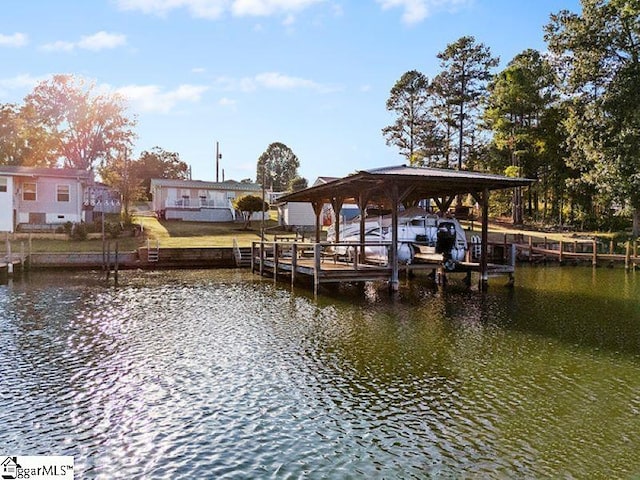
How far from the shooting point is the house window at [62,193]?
3464 centimetres

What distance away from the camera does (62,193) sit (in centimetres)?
3478

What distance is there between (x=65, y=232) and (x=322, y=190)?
19.4 meters

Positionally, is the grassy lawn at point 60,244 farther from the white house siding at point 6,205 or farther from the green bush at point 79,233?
the white house siding at point 6,205

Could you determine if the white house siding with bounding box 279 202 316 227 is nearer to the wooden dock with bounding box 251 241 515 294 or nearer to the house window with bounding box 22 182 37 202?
the wooden dock with bounding box 251 241 515 294

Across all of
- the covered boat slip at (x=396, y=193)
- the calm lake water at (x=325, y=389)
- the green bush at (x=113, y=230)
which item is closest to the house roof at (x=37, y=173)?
the green bush at (x=113, y=230)

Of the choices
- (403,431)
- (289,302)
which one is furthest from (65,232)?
(403,431)

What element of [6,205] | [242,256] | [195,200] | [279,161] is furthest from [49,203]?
[279,161]

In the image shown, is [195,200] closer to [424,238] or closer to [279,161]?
[424,238]

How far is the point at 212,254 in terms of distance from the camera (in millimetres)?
28203

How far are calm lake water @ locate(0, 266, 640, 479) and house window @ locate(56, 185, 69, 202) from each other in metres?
20.8

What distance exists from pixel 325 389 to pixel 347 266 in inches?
465

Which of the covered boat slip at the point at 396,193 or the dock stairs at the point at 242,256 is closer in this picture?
the covered boat slip at the point at 396,193

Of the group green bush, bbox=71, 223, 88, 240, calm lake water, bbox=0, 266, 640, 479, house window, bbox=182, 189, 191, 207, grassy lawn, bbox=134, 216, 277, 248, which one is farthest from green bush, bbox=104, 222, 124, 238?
calm lake water, bbox=0, 266, 640, 479

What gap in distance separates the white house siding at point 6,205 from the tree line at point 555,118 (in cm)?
3348
